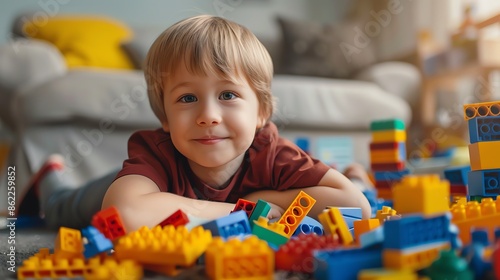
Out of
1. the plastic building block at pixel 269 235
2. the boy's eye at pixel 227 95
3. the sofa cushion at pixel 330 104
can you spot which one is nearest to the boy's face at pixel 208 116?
the boy's eye at pixel 227 95

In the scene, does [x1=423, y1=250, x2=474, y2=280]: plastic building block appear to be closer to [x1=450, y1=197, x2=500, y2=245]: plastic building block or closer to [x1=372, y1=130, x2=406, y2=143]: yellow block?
[x1=450, y1=197, x2=500, y2=245]: plastic building block

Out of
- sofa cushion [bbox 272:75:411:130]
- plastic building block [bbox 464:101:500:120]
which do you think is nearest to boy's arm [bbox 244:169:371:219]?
plastic building block [bbox 464:101:500:120]

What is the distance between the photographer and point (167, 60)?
0.79m

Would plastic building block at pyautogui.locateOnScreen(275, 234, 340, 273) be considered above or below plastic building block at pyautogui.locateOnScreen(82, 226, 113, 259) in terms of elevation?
below

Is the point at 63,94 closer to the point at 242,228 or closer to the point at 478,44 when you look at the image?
the point at 242,228

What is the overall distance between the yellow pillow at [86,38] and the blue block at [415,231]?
5.94ft

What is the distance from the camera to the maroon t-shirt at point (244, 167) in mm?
832

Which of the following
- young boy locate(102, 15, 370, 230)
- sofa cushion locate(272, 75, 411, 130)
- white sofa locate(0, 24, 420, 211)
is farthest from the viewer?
sofa cushion locate(272, 75, 411, 130)

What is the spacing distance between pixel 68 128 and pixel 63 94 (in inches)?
4.2

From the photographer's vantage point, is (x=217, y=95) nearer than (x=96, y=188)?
Yes

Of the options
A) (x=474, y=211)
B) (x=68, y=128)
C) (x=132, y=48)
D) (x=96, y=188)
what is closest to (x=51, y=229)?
(x=96, y=188)

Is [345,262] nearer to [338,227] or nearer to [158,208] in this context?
[338,227]

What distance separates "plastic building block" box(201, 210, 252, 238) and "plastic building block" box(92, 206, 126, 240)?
0.33ft

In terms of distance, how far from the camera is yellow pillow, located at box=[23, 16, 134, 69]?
2.08 metres
